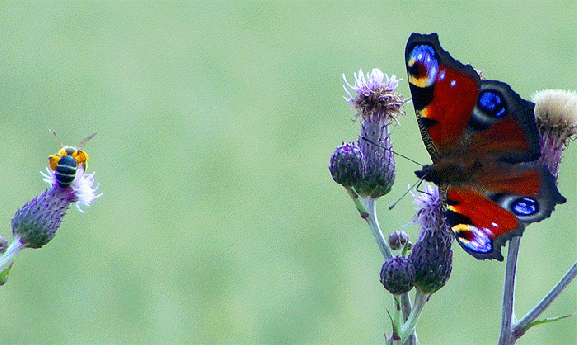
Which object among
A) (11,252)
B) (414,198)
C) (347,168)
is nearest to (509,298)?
(414,198)

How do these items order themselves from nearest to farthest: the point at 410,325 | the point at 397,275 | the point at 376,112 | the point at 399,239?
1. the point at 410,325
2. the point at 397,275
3. the point at 399,239
4. the point at 376,112

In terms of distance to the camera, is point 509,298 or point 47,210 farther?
point 47,210

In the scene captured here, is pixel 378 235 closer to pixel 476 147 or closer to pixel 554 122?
pixel 476 147

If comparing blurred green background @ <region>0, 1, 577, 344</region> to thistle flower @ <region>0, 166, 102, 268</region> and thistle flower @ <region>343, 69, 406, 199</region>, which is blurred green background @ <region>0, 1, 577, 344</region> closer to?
thistle flower @ <region>343, 69, 406, 199</region>

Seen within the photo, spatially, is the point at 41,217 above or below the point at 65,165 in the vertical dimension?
below

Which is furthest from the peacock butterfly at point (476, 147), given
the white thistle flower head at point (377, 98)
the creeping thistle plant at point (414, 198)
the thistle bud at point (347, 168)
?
the white thistle flower head at point (377, 98)

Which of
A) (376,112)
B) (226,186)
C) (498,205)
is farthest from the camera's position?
(226,186)
